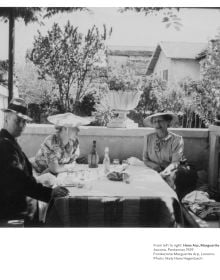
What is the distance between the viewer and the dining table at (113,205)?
1.41 meters

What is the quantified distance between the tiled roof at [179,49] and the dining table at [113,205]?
92 centimetres

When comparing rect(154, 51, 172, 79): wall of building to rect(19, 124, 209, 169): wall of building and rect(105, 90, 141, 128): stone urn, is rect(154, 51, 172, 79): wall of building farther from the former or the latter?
rect(19, 124, 209, 169): wall of building

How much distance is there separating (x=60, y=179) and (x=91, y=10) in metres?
1.02

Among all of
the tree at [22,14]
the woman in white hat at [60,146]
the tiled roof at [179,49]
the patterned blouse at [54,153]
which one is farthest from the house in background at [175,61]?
the patterned blouse at [54,153]

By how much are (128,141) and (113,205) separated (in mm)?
1009

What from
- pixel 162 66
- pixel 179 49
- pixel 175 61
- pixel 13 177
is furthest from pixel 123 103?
pixel 13 177

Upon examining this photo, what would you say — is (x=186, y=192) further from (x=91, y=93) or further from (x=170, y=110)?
(x=91, y=93)

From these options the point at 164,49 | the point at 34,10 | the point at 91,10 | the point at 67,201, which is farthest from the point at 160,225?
the point at 34,10

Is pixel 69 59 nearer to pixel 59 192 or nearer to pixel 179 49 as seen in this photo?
pixel 179 49

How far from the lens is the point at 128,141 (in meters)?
2.38

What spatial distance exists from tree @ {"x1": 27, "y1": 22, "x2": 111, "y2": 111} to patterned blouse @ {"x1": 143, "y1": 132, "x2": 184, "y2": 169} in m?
0.65

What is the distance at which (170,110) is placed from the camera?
8.13 feet

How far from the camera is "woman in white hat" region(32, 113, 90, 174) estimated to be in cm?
208

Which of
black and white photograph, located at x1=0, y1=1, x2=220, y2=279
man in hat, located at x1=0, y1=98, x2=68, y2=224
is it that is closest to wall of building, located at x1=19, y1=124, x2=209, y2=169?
black and white photograph, located at x1=0, y1=1, x2=220, y2=279
